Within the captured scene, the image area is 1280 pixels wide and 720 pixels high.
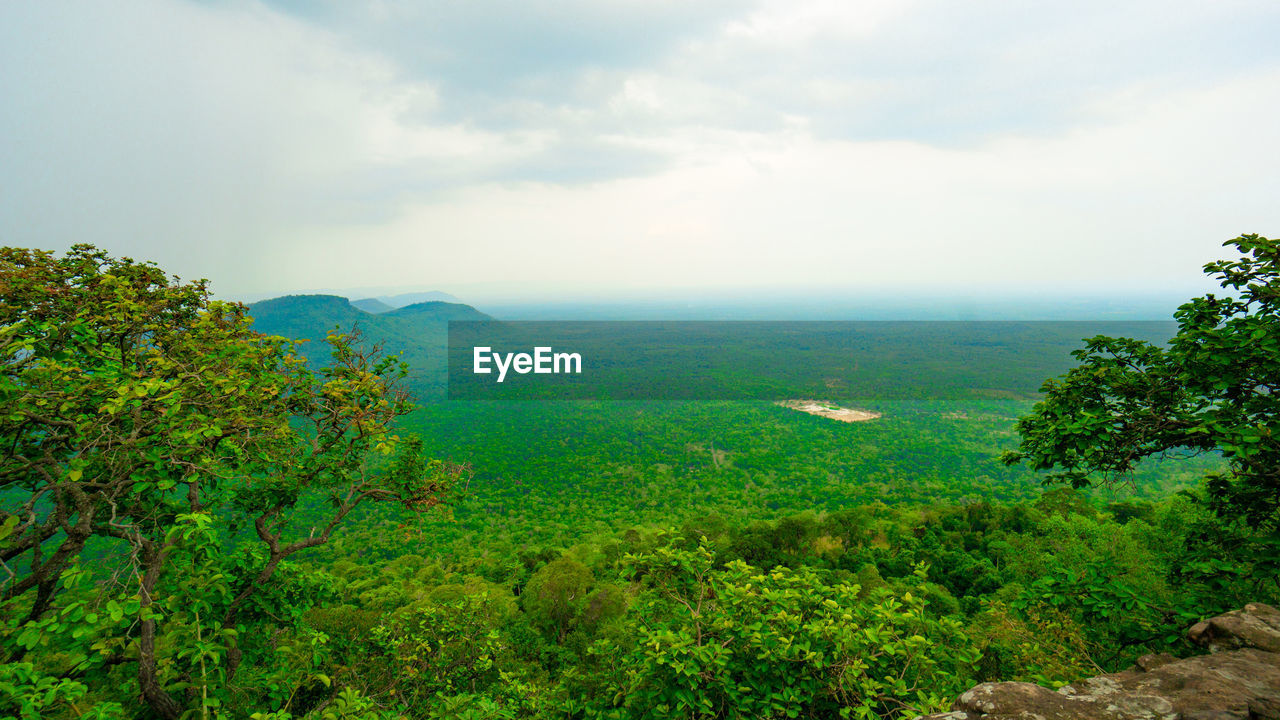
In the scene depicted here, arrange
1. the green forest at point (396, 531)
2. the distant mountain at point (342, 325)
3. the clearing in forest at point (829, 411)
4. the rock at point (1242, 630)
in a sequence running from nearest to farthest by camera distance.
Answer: the rock at point (1242, 630), the green forest at point (396, 531), the clearing in forest at point (829, 411), the distant mountain at point (342, 325)

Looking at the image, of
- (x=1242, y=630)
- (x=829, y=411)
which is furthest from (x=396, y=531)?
(x=829, y=411)

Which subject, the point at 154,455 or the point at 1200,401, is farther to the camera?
the point at 1200,401

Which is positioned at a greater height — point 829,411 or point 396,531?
point 396,531

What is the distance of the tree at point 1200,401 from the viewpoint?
5391mm

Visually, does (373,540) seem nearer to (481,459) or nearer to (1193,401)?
(481,459)

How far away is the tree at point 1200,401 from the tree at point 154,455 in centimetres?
1044

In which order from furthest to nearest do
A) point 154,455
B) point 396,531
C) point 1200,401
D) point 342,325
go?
point 342,325 < point 396,531 < point 1200,401 < point 154,455

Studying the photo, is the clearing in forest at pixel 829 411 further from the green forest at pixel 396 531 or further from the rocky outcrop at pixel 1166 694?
the rocky outcrop at pixel 1166 694

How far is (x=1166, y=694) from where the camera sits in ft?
13.3

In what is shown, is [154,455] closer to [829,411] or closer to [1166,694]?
[1166,694]

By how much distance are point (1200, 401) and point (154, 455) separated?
13551 mm

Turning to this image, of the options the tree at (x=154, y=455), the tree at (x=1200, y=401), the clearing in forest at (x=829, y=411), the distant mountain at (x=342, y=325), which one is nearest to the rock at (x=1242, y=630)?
the tree at (x=1200, y=401)

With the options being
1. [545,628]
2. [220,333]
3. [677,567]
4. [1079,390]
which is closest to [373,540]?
[545,628]

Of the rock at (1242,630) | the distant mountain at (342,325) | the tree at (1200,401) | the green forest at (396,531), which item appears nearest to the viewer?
the rock at (1242,630)
